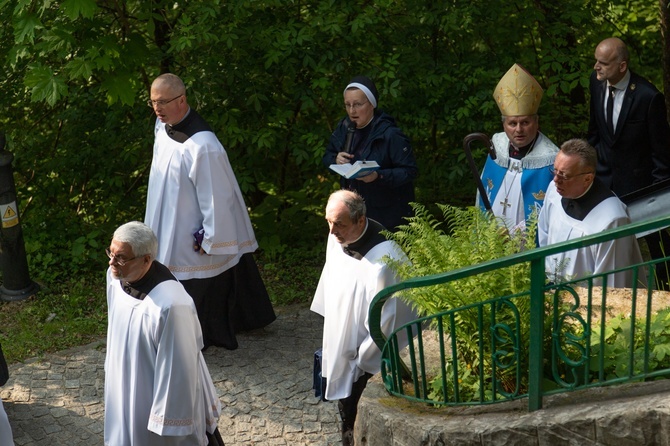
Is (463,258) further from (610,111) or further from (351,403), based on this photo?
(610,111)

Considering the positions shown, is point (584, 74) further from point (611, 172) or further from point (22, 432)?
point (22, 432)

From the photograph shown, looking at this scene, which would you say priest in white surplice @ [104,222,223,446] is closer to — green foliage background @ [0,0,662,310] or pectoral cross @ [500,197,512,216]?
pectoral cross @ [500,197,512,216]

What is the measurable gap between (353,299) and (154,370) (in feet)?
3.77

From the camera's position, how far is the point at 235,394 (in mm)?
6762

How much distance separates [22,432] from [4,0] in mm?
3032

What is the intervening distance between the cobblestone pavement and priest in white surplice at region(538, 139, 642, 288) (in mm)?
1863

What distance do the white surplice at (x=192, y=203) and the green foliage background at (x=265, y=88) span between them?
979 mm

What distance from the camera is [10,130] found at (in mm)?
9539

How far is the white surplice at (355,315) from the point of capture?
17.8ft

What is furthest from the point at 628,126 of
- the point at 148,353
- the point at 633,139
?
the point at 148,353

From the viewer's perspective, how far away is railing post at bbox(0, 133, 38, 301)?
8586 mm

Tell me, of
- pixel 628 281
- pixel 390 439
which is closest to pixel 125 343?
Result: pixel 390 439

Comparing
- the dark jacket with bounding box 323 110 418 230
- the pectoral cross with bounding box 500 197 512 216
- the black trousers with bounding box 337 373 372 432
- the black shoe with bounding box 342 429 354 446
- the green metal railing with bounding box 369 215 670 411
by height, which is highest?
the dark jacket with bounding box 323 110 418 230

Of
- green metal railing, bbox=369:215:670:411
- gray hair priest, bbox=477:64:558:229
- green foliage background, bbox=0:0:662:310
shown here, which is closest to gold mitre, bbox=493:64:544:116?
gray hair priest, bbox=477:64:558:229
